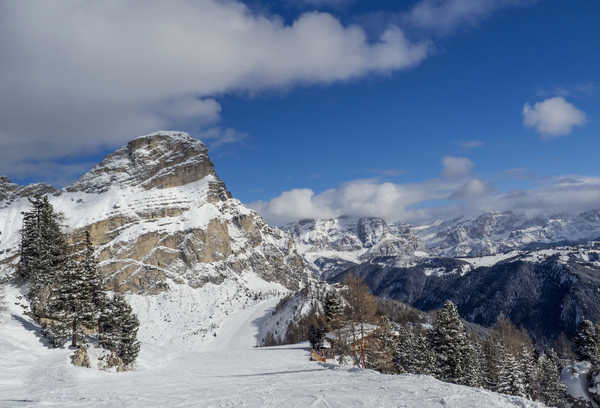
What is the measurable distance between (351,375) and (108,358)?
27521 mm

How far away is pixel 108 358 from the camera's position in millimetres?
37375

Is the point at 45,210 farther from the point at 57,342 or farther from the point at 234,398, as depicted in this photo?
the point at 234,398

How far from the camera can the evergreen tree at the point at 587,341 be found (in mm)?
56566

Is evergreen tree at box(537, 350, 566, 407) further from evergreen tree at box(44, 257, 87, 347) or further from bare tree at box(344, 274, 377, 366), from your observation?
evergreen tree at box(44, 257, 87, 347)

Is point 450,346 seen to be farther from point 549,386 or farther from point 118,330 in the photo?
point 118,330

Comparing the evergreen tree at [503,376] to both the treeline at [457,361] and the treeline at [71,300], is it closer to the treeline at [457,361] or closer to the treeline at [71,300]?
the treeline at [457,361]

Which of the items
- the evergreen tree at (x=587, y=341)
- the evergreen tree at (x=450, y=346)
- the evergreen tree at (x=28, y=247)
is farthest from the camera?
the evergreen tree at (x=587, y=341)

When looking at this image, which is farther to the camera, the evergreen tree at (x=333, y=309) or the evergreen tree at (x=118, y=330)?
the evergreen tree at (x=118, y=330)

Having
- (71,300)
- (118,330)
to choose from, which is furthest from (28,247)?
(118,330)

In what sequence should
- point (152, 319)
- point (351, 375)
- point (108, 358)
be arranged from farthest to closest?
point (152, 319) < point (108, 358) < point (351, 375)

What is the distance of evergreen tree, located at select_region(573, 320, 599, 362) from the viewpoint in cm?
5657

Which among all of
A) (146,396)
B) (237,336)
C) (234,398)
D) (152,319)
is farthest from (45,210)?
(152,319)

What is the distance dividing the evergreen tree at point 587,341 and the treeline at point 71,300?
67.1 meters

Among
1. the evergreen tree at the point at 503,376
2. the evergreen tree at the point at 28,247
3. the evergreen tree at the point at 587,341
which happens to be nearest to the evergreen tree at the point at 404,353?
the evergreen tree at the point at 503,376
